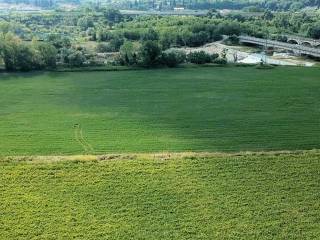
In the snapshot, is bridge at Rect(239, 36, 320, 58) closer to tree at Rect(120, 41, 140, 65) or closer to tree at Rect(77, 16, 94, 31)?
tree at Rect(120, 41, 140, 65)

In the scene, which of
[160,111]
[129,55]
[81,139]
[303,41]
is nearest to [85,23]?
[303,41]

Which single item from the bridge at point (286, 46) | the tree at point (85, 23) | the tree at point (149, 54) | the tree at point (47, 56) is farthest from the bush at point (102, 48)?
the tree at point (85, 23)

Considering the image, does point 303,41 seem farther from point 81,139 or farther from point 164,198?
point 164,198

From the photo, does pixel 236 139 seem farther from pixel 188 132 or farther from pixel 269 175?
pixel 269 175

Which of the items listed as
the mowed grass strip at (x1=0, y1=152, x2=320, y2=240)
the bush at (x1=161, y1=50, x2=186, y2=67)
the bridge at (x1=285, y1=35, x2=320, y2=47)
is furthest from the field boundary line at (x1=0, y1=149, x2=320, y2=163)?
the bridge at (x1=285, y1=35, x2=320, y2=47)

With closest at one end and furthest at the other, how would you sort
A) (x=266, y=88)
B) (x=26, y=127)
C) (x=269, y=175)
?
(x=269, y=175) → (x=26, y=127) → (x=266, y=88)

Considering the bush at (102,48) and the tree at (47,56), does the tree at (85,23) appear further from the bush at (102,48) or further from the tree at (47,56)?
the tree at (47,56)

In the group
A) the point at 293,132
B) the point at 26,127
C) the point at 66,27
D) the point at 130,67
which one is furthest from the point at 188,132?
the point at 66,27
